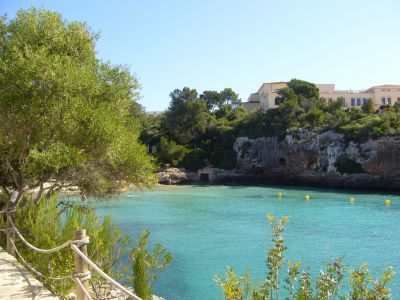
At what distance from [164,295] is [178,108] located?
158ft

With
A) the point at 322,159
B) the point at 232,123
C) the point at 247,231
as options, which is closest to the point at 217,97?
the point at 232,123

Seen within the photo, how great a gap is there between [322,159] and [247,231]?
2819cm

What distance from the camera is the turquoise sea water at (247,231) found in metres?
13.1

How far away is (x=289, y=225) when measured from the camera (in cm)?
2170

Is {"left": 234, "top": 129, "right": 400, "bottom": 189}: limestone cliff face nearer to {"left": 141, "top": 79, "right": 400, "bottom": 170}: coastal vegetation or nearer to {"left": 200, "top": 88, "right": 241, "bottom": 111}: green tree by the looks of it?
{"left": 141, "top": 79, "right": 400, "bottom": 170}: coastal vegetation

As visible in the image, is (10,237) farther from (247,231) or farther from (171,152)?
(171,152)

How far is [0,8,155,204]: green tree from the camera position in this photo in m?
7.39

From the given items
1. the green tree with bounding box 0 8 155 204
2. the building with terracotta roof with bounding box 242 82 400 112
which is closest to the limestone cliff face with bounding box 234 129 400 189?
the building with terracotta roof with bounding box 242 82 400 112

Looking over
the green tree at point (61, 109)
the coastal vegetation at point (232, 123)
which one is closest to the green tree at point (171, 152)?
the coastal vegetation at point (232, 123)

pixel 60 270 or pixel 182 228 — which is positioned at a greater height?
pixel 60 270

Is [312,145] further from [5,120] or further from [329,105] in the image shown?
[5,120]

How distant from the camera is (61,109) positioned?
24.9 feet

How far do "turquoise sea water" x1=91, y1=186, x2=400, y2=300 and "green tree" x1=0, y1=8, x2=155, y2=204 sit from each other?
4.45m

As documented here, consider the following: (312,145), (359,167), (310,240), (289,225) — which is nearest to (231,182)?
(312,145)
